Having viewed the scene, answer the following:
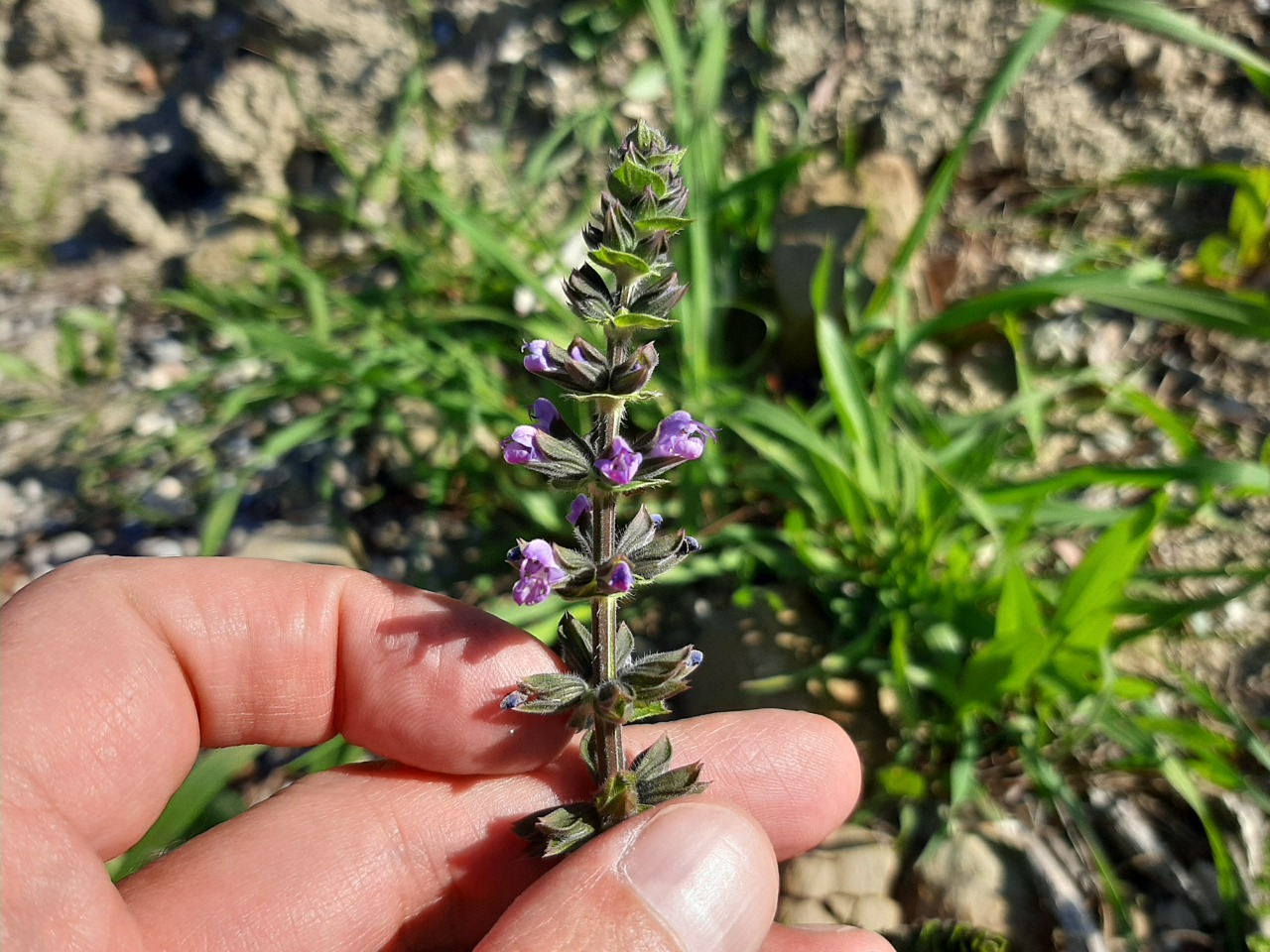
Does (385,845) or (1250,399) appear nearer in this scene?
(385,845)

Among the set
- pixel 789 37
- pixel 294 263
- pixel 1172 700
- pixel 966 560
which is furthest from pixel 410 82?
pixel 1172 700

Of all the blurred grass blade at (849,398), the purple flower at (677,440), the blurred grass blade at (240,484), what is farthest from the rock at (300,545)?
the blurred grass blade at (849,398)

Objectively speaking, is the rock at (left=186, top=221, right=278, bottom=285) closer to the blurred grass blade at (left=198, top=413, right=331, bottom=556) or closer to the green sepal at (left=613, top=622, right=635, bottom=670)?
the blurred grass blade at (left=198, top=413, right=331, bottom=556)

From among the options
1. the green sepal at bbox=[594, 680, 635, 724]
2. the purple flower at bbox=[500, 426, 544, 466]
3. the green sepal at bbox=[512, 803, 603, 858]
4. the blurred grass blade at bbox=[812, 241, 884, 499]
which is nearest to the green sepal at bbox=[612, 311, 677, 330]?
the purple flower at bbox=[500, 426, 544, 466]

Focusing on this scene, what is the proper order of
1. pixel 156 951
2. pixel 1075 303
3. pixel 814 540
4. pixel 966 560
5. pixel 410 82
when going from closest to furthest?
pixel 156 951 → pixel 966 560 → pixel 814 540 → pixel 1075 303 → pixel 410 82

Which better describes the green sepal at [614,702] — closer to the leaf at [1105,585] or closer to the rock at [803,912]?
the rock at [803,912]

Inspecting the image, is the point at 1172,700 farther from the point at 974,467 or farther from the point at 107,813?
the point at 107,813

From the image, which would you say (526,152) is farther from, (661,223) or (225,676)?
(225,676)

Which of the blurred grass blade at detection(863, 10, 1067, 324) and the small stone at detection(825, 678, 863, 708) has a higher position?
the blurred grass blade at detection(863, 10, 1067, 324)
